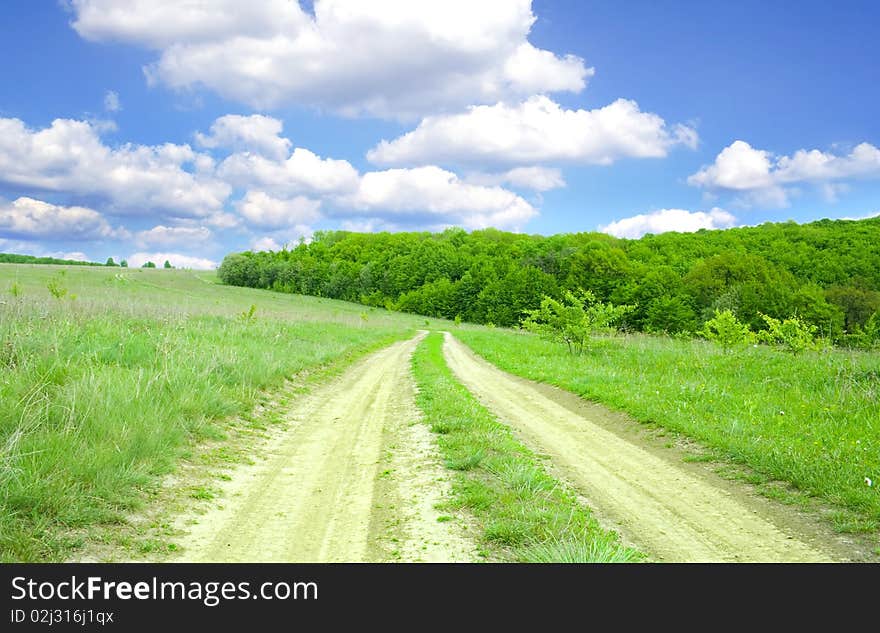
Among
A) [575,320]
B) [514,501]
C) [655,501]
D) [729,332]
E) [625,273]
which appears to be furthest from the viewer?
[625,273]

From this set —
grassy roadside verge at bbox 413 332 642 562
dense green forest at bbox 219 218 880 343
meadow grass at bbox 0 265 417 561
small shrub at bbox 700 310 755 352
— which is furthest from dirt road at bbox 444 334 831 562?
dense green forest at bbox 219 218 880 343

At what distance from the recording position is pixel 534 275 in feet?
316

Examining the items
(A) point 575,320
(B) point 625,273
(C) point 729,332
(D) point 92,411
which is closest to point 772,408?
(D) point 92,411

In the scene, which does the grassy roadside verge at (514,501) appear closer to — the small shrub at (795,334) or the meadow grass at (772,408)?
the meadow grass at (772,408)

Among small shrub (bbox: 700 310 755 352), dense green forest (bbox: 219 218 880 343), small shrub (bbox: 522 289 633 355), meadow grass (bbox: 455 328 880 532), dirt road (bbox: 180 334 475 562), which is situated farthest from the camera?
dense green forest (bbox: 219 218 880 343)

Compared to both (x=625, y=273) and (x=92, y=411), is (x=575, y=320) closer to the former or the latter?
(x=92, y=411)

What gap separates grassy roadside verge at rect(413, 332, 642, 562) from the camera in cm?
482

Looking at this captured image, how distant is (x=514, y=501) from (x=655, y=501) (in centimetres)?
190

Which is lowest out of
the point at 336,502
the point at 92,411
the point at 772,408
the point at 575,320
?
the point at 336,502

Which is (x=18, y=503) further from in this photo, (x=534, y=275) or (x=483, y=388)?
(x=534, y=275)

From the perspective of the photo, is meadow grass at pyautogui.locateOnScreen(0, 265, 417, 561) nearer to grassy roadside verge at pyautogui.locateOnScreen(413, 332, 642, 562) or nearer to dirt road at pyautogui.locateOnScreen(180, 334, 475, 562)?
dirt road at pyautogui.locateOnScreen(180, 334, 475, 562)

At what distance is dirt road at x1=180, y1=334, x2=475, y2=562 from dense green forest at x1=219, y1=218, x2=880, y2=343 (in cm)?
5852

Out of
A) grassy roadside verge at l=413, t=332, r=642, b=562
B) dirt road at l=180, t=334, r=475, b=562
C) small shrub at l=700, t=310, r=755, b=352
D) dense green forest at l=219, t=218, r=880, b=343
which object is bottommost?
dirt road at l=180, t=334, r=475, b=562

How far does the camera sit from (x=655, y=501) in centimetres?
683
